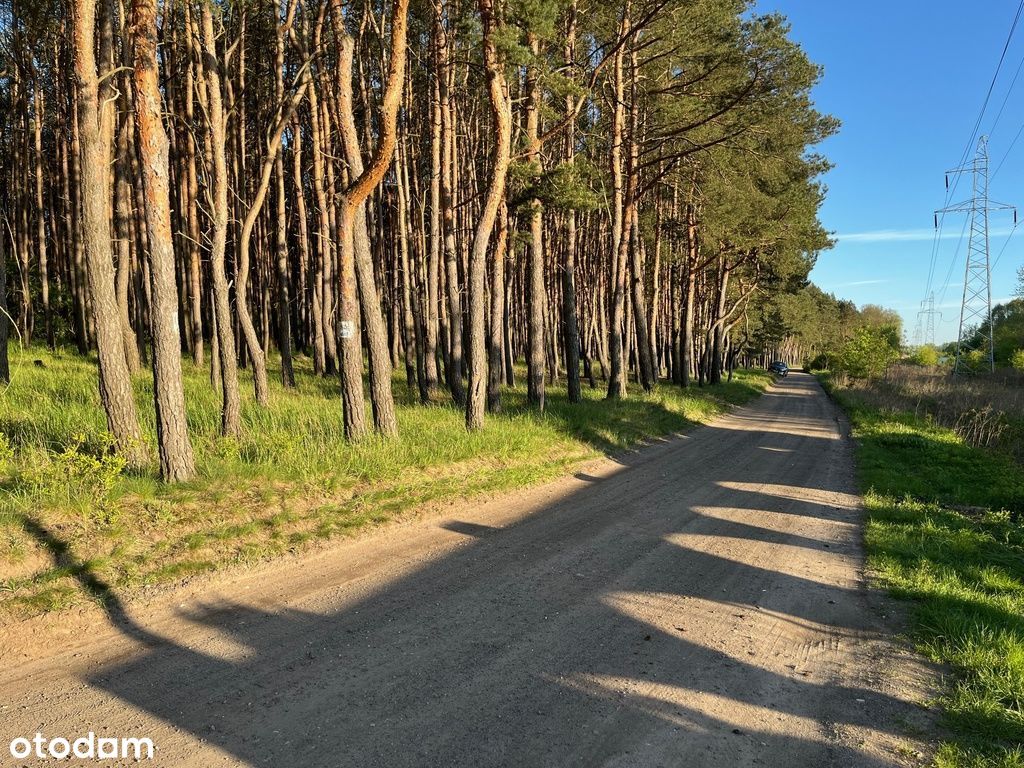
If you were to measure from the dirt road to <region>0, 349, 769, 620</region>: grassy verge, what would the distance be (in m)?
0.53

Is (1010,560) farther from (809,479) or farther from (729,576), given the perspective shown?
(809,479)

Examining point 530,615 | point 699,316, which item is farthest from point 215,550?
point 699,316

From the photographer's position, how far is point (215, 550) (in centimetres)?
589

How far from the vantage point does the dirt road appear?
3.39 metres

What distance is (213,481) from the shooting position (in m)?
7.13

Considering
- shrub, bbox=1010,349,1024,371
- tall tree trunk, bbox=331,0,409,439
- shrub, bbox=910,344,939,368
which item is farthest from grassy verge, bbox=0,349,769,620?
shrub, bbox=910,344,939,368

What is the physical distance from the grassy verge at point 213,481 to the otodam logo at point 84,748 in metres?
1.70

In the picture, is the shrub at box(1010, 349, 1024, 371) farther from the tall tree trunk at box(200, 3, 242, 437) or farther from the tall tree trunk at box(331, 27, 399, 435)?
the tall tree trunk at box(200, 3, 242, 437)

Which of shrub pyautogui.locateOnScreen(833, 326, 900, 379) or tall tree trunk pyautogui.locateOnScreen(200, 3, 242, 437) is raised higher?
tall tree trunk pyautogui.locateOnScreen(200, 3, 242, 437)

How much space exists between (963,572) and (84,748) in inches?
302

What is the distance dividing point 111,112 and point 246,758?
1081cm

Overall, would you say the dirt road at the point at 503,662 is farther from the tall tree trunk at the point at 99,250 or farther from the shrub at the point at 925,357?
the shrub at the point at 925,357

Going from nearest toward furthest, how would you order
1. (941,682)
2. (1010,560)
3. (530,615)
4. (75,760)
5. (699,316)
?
1. (75,760)
2. (941,682)
3. (530,615)
4. (1010,560)
5. (699,316)

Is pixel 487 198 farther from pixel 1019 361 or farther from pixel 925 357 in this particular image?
pixel 925 357
